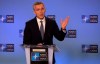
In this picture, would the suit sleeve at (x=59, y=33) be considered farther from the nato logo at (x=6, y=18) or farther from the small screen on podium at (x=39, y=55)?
the nato logo at (x=6, y=18)

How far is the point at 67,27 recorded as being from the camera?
4652mm

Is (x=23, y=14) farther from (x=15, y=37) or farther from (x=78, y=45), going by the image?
(x=78, y=45)

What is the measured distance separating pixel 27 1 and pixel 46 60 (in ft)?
8.86

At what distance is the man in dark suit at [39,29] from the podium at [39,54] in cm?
45

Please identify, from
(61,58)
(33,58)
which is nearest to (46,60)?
(33,58)

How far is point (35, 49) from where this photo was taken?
7.13ft

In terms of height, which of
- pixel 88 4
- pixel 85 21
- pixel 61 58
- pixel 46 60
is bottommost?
pixel 61 58

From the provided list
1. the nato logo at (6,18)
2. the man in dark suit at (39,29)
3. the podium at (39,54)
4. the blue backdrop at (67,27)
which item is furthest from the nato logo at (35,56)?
the nato logo at (6,18)

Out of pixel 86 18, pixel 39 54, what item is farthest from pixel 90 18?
pixel 39 54

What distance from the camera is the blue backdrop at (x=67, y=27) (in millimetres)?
4648

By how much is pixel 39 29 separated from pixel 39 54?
66 centimetres

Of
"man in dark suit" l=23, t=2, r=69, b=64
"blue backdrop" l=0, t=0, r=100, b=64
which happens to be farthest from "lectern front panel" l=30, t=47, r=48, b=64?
"blue backdrop" l=0, t=0, r=100, b=64

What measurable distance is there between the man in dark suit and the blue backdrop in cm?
176

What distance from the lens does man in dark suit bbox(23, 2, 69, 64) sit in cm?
266
